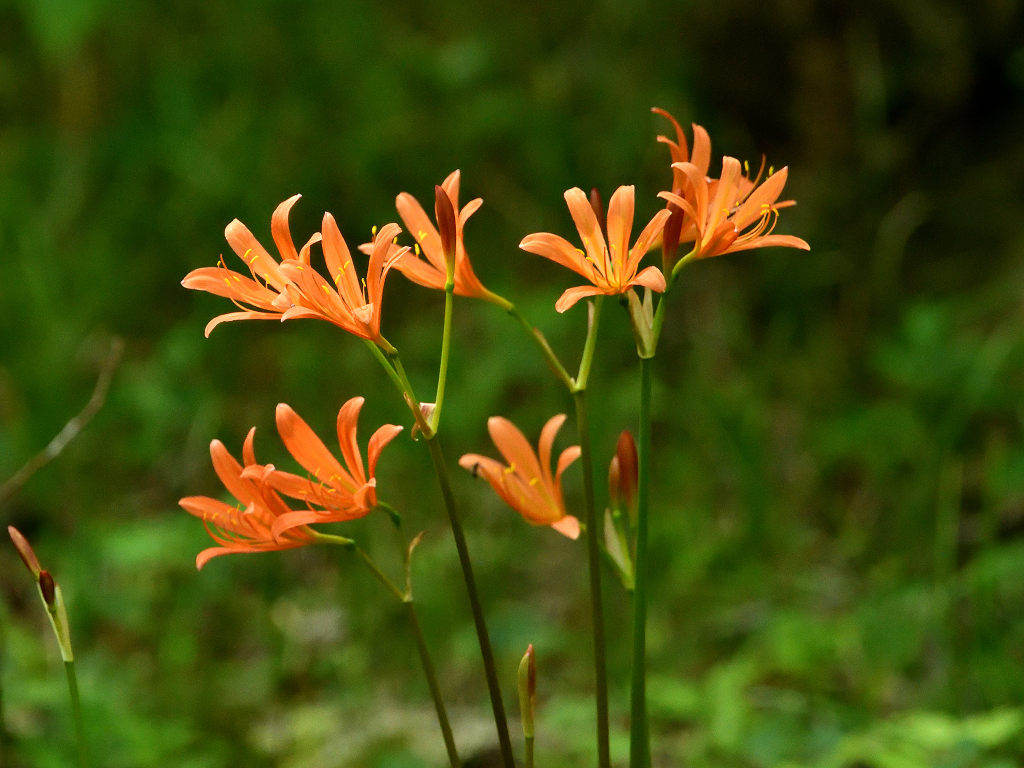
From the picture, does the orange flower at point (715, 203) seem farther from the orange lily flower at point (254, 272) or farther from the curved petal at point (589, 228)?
the orange lily flower at point (254, 272)

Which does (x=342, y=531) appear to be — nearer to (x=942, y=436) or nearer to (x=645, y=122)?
(x=942, y=436)

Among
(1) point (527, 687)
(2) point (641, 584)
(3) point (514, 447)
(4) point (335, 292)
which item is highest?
(4) point (335, 292)

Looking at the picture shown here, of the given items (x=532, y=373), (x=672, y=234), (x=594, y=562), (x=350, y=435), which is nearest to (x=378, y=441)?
(x=350, y=435)

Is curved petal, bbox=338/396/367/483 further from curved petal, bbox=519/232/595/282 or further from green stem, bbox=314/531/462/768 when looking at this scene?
curved petal, bbox=519/232/595/282

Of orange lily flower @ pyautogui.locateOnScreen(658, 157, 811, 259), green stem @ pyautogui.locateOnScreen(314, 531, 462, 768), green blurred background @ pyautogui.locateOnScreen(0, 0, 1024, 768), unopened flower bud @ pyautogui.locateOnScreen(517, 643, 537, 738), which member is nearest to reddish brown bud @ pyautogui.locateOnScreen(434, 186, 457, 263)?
orange lily flower @ pyautogui.locateOnScreen(658, 157, 811, 259)

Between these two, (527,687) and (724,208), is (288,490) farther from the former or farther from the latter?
(724,208)

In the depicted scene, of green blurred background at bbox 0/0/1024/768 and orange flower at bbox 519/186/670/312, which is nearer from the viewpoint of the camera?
orange flower at bbox 519/186/670/312
